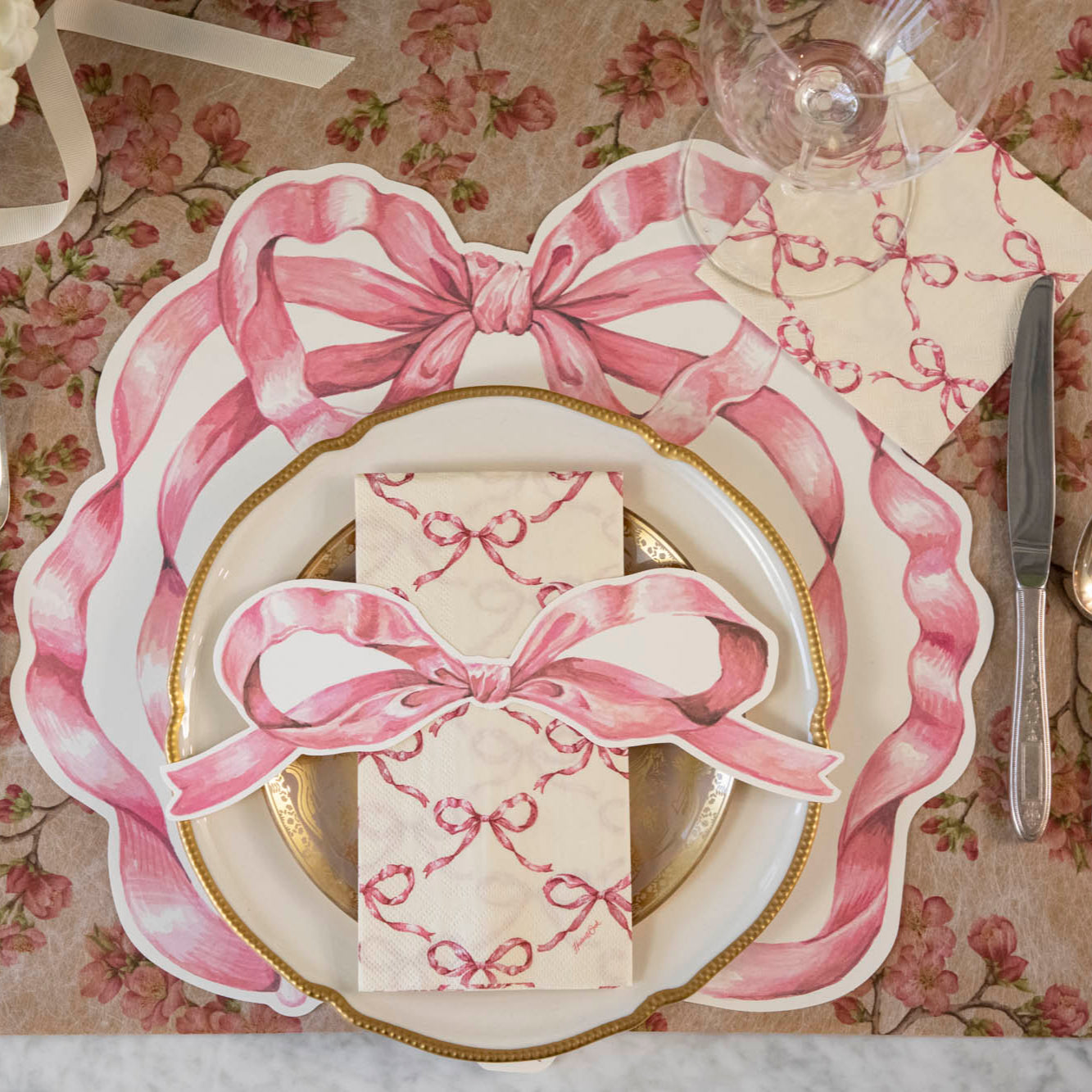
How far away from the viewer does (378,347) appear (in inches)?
19.9

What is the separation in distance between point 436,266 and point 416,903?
→ 31 cm

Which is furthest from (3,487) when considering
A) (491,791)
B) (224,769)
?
(491,791)

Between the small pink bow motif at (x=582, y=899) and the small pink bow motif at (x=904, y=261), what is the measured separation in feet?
1.04

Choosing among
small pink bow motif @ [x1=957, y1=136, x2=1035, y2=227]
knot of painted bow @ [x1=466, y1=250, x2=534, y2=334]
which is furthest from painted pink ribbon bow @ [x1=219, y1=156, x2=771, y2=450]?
small pink bow motif @ [x1=957, y1=136, x2=1035, y2=227]

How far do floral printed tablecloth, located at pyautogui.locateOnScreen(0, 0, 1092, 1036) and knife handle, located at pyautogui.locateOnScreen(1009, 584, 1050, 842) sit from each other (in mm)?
13

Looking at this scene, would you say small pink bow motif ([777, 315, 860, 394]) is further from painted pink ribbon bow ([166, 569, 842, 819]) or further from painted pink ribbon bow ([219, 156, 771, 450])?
painted pink ribbon bow ([166, 569, 842, 819])

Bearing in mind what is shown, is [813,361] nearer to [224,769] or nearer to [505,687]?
[505,687]

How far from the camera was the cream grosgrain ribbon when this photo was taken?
0.50 metres

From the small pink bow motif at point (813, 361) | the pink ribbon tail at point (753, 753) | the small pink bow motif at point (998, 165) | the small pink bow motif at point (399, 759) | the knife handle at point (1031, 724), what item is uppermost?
the small pink bow motif at point (998, 165)

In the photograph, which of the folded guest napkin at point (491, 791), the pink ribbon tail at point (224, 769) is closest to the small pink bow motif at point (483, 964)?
the folded guest napkin at point (491, 791)

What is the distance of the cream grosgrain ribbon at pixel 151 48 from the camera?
1.65 feet

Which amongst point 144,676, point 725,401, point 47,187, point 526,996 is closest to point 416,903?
point 526,996

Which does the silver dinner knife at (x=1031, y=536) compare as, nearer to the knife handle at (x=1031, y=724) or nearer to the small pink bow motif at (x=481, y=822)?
the knife handle at (x=1031, y=724)

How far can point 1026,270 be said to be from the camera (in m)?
0.51
